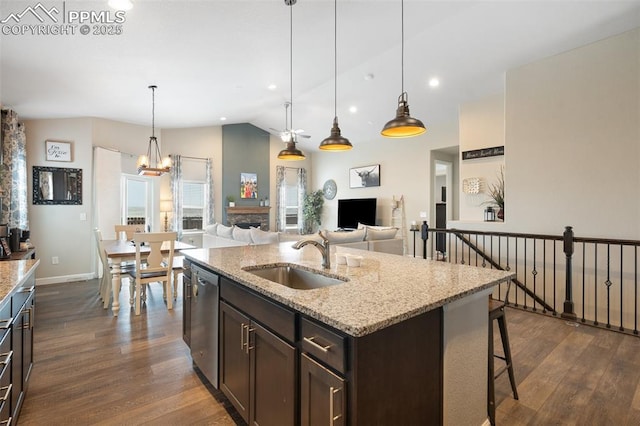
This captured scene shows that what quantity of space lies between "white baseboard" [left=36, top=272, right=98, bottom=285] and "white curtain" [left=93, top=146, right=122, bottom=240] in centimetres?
73

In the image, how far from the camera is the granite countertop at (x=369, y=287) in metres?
1.22

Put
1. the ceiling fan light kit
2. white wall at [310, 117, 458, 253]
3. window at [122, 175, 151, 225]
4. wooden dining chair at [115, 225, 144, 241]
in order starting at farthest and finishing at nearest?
white wall at [310, 117, 458, 253] → window at [122, 175, 151, 225] → wooden dining chair at [115, 225, 144, 241] → the ceiling fan light kit

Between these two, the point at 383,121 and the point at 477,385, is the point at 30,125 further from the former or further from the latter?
the point at 477,385

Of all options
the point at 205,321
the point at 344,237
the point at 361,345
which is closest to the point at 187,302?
the point at 205,321

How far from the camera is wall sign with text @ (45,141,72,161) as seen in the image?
17.5 feet

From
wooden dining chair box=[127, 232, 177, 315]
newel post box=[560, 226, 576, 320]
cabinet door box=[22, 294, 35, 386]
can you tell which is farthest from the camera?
wooden dining chair box=[127, 232, 177, 315]

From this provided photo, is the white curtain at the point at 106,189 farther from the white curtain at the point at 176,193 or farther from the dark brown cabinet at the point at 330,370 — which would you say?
the dark brown cabinet at the point at 330,370

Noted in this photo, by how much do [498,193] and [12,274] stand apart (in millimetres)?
6048

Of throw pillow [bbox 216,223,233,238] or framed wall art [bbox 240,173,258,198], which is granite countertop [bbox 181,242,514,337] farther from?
framed wall art [bbox 240,173,258,198]

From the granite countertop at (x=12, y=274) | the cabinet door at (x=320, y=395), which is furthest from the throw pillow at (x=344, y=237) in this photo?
the cabinet door at (x=320, y=395)

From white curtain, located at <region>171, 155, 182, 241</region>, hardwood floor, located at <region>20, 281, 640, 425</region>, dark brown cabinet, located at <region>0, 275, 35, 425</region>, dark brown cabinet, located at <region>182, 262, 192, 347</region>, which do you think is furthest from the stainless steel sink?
white curtain, located at <region>171, 155, 182, 241</region>

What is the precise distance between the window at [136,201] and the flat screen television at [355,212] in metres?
4.87

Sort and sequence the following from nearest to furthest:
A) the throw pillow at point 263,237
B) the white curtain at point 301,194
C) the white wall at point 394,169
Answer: the throw pillow at point 263,237
the white wall at point 394,169
the white curtain at point 301,194

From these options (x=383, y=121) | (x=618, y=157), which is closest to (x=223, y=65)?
(x=383, y=121)
